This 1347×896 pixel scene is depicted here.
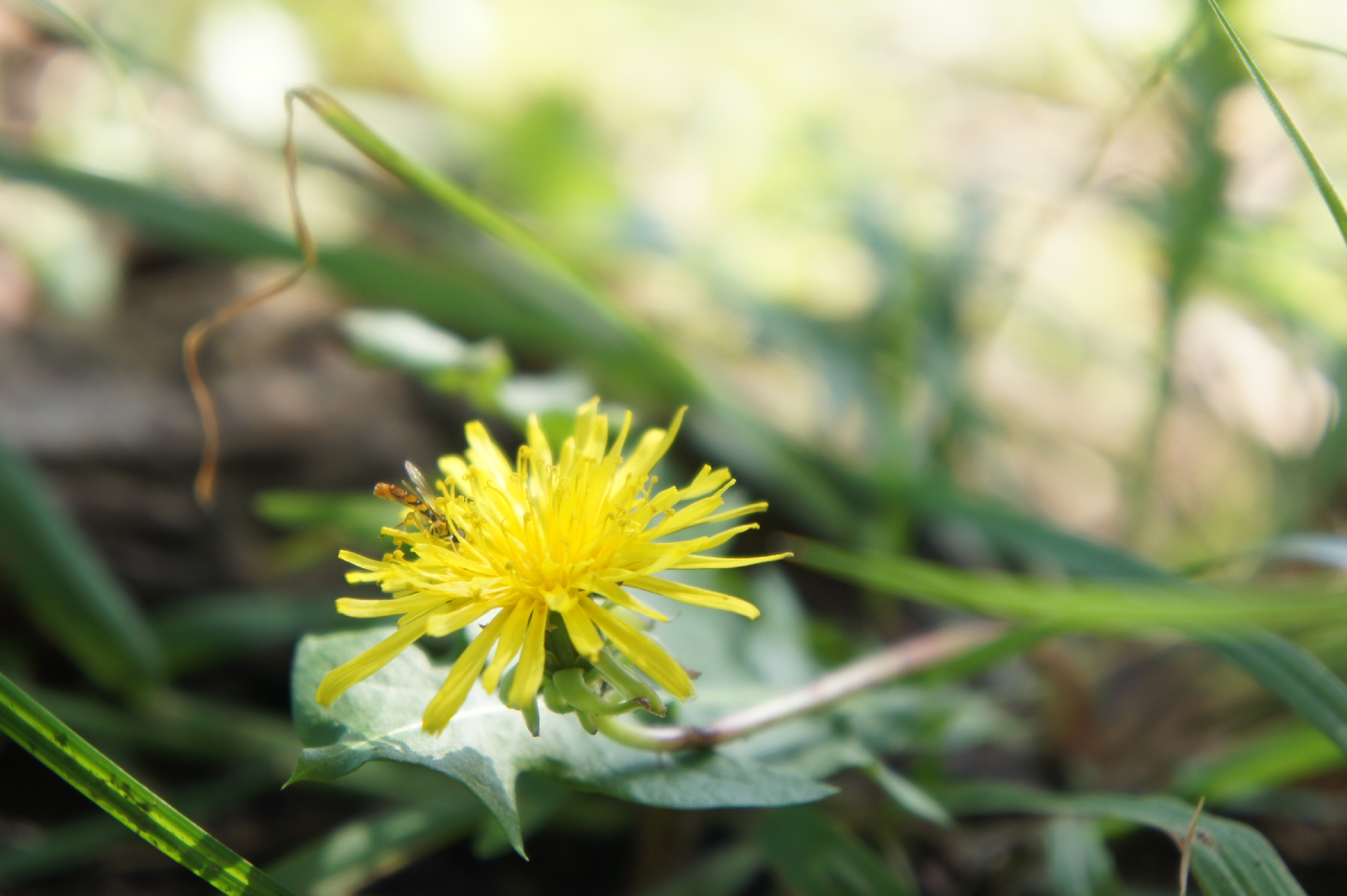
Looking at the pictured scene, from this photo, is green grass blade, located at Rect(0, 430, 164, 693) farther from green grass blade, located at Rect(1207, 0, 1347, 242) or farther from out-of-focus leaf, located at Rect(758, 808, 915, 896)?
green grass blade, located at Rect(1207, 0, 1347, 242)

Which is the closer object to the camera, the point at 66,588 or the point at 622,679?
the point at 622,679

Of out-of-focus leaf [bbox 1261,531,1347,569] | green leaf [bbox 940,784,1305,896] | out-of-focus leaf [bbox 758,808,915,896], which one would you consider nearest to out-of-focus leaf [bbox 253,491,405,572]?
out-of-focus leaf [bbox 758,808,915,896]

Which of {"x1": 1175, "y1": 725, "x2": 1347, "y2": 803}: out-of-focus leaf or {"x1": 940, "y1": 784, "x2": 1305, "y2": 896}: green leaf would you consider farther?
{"x1": 1175, "y1": 725, "x2": 1347, "y2": 803}: out-of-focus leaf

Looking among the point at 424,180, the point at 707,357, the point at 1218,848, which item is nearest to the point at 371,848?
the point at 424,180

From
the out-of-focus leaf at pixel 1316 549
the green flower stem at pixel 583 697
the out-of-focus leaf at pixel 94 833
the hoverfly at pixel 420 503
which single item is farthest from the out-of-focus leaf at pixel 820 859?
the out-of-focus leaf at pixel 94 833

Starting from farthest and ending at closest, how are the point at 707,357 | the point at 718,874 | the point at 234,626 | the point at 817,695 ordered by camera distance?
the point at 707,357, the point at 234,626, the point at 718,874, the point at 817,695

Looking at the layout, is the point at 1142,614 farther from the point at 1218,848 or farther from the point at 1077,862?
the point at 1077,862
